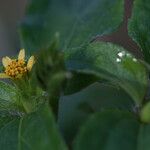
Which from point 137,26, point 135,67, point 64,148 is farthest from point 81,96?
point 64,148

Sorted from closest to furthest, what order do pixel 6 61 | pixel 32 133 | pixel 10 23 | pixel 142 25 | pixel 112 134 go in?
pixel 112 134 → pixel 32 133 → pixel 142 25 → pixel 6 61 → pixel 10 23

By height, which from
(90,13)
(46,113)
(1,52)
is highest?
(1,52)

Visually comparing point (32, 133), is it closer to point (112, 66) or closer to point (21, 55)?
point (112, 66)

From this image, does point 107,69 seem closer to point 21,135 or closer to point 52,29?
point 21,135

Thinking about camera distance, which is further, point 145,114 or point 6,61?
point 6,61

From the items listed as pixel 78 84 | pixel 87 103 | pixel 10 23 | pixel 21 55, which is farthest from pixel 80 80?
pixel 10 23
